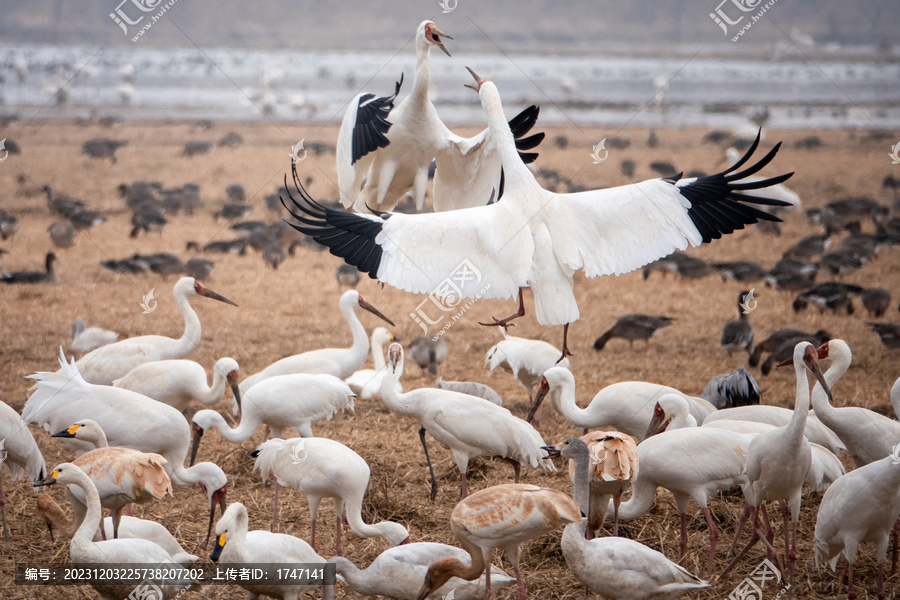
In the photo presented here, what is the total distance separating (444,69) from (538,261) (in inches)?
1895

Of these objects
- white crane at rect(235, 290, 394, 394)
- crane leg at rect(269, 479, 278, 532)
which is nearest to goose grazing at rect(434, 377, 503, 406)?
white crane at rect(235, 290, 394, 394)

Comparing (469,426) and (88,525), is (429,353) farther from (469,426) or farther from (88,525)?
(88,525)

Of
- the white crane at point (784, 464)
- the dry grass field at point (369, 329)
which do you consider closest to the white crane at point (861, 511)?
the white crane at point (784, 464)

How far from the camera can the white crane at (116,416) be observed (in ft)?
15.6

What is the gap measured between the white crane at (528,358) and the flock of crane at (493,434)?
3 centimetres

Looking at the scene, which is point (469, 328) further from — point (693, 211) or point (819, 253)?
point (819, 253)

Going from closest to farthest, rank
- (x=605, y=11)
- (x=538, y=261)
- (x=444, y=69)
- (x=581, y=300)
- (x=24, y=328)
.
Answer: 1. (x=538, y=261)
2. (x=24, y=328)
3. (x=581, y=300)
4. (x=444, y=69)
5. (x=605, y=11)

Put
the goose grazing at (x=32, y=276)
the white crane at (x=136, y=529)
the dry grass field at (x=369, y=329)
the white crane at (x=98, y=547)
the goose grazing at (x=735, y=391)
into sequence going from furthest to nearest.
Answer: the goose grazing at (x=32, y=276) < the goose grazing at (x=735, y=391) < the dry grass field at (x=369, y=329) < the white crane at (x=136, y=529) < the white crane at (x=98, y=547)

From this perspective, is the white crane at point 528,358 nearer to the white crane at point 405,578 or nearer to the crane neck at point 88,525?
the white crane at point 405,578

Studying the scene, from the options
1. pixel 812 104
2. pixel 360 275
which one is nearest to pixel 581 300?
pixel 360 275

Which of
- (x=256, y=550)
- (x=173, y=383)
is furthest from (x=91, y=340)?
(x=256, y=550)

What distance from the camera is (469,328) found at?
8.78m

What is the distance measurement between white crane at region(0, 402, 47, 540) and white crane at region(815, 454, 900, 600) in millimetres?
4006

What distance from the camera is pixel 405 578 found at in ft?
12.0
